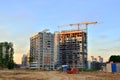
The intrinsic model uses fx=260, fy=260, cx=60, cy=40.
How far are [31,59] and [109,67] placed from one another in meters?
97.2

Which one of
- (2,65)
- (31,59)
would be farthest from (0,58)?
(31,59)

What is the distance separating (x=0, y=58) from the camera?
135000mm

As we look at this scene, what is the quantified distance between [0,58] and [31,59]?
57077 mm

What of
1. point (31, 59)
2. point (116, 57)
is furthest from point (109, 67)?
point (31, 59)

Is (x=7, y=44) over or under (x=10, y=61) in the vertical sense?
over

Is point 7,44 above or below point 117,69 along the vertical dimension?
above

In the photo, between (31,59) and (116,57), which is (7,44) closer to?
(31,59)

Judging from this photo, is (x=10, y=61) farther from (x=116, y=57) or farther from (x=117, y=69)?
(x=116, y=57)

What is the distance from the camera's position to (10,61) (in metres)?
135

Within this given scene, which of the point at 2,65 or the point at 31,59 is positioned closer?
the point at 2,65

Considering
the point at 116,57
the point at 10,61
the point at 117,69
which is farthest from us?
the point at 116,57

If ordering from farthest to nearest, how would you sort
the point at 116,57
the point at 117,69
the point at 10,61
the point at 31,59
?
the point at 31,59
the point at 116,57
the point at 10,61
the point at 117,69

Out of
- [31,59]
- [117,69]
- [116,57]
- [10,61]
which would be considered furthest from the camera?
[31,59]

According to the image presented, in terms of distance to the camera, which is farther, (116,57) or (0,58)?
(116,57)
